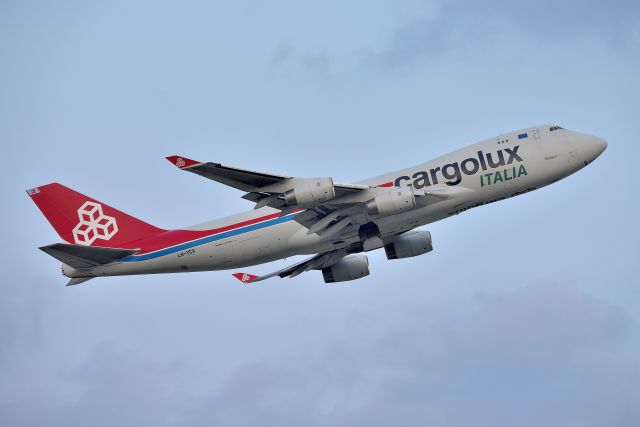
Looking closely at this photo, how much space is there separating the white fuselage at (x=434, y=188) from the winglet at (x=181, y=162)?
9.48m

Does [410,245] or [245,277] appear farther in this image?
[245,277]

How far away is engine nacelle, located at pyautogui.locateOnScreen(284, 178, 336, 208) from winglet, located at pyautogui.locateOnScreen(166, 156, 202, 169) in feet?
19.0

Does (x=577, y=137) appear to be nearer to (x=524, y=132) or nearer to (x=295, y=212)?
(x=524, y=132)

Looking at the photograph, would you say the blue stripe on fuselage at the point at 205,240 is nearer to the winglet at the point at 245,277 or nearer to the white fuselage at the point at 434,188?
the white fuselage at the point at 434,188

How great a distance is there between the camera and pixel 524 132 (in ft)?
196

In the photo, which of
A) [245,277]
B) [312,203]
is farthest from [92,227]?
[312,203]

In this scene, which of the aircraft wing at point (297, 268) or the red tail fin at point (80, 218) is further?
the aircraft wing at point (297, 268)

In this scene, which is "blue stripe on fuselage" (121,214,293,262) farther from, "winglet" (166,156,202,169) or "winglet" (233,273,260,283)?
"winglet" (166,156,202,169)

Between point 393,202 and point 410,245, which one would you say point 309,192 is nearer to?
point 393,202

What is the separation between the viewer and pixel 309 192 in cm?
5516

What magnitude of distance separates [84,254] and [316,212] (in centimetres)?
1365

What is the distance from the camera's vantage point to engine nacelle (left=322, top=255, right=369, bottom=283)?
68000 millimetres

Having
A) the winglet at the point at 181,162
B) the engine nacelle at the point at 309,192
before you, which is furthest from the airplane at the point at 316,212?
the winglet at the point at 181,162

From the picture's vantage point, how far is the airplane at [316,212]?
185ft
